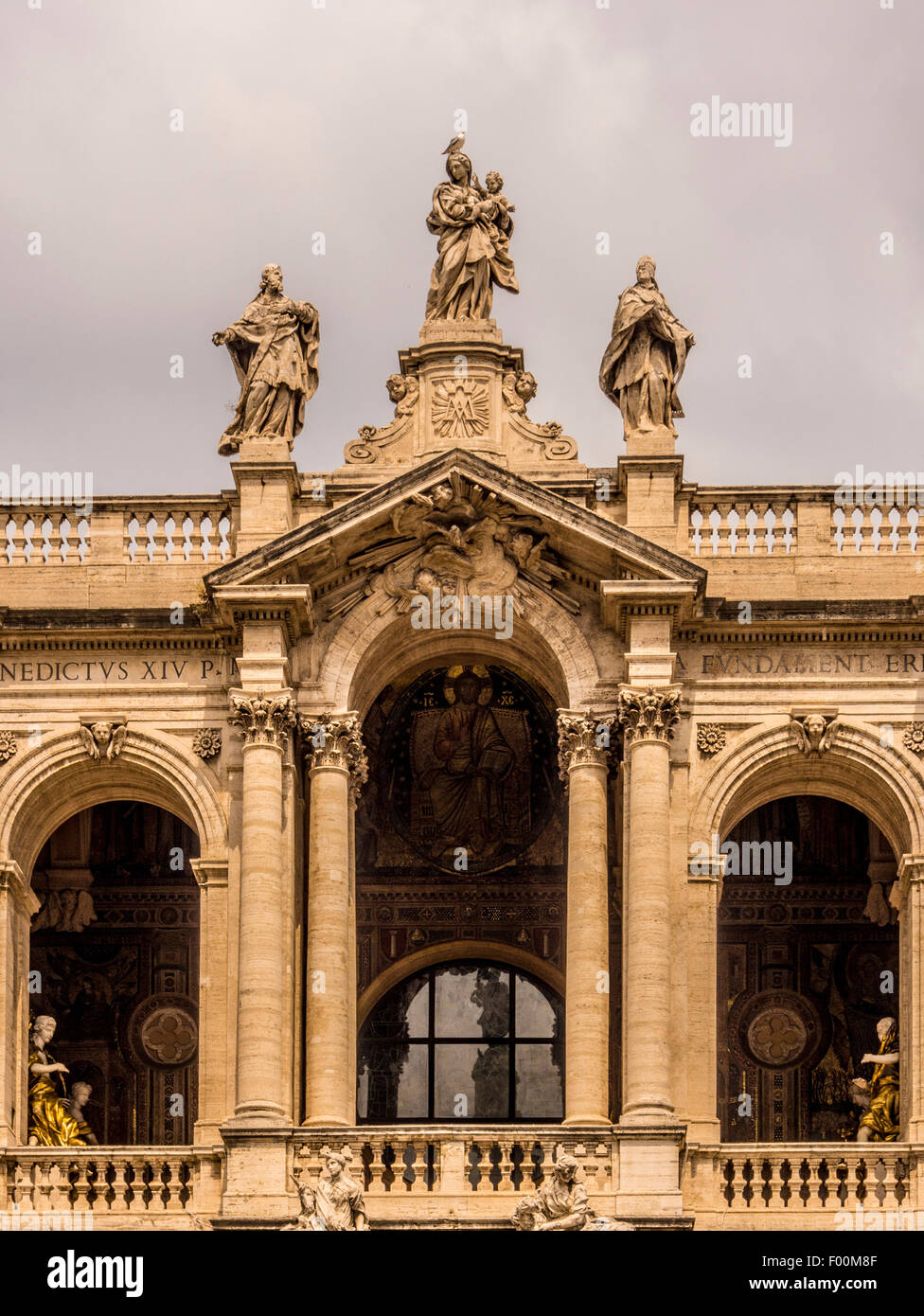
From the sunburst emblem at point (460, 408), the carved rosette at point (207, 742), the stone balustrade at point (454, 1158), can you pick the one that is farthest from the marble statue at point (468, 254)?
the stone balustrade at point (454, 1158)

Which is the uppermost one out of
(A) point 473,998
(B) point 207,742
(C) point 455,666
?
(C) point 455,666

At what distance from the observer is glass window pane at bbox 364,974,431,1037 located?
48.9 m

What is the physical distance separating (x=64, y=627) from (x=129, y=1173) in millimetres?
5918

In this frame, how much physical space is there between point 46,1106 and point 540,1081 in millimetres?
6125

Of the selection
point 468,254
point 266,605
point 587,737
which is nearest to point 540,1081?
point 587,737

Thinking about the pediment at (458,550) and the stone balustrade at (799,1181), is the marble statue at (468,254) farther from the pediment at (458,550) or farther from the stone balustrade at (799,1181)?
the stone balustrade at (799,1181)

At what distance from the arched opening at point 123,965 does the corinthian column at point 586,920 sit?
5.58 m

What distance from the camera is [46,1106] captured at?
1802 inches

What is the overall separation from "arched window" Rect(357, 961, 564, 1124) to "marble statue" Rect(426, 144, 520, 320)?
25.4ft

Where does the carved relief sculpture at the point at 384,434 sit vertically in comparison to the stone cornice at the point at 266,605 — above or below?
above

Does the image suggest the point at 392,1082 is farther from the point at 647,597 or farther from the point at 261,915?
the point at 647,597

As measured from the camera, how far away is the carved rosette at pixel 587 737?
44.9 meters

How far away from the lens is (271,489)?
46.1 meters
